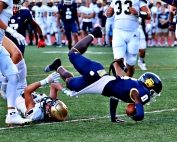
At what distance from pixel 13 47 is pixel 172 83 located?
173 inches

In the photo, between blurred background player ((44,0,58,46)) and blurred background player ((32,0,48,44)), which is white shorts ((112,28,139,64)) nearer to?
blurred background player ((44,0,58,46))

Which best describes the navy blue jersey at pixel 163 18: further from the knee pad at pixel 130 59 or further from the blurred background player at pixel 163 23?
the knee pad at pixel 130 59

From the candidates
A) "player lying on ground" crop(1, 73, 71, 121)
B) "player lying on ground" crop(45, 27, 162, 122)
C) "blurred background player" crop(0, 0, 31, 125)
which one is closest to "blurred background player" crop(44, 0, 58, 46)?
"player lying on ground" crop(1, 73, 71, 121)

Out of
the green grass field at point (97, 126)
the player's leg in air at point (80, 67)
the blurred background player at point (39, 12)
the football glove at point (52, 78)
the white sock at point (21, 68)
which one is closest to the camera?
the green grass field at point (97, 126)

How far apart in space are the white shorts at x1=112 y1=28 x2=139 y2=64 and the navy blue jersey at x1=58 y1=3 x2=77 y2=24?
9837 mm

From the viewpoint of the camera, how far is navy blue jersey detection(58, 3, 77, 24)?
19531 millimetres

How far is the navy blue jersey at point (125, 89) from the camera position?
6742mm

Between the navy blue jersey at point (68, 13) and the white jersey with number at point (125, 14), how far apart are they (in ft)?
32.2

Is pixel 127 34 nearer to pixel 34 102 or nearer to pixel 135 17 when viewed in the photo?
pixel 135 17

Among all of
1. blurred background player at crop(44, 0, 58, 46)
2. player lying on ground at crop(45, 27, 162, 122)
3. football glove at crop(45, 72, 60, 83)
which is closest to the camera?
player lying on ground at crop(45, 27, 162, 122)

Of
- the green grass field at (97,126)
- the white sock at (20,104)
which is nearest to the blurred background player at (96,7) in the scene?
the green grass field at (97,126)

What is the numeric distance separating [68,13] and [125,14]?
10.1 meters

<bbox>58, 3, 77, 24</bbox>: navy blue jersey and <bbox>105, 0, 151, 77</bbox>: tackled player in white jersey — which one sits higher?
<bbox>105, 0, 151, 77</bbox>: tackled player in white jersey

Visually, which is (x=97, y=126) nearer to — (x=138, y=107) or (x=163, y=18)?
(x=138, y=107)
